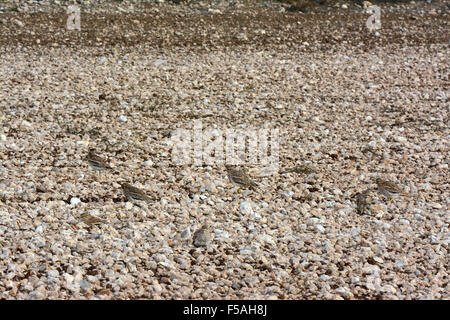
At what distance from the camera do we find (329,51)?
12.5 m

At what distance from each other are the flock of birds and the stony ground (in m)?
0.08

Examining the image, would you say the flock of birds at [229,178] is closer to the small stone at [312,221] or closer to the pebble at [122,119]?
the small stone at [312,221]

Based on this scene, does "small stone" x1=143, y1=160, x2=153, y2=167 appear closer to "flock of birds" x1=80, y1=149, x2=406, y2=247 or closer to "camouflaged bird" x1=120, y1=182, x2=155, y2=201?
"flock of birds" x1=80, y1=149, x2=406, y2=247

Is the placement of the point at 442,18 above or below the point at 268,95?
above

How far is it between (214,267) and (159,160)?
2.58 meters

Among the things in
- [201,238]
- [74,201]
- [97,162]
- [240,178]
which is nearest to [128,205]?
[74,201]

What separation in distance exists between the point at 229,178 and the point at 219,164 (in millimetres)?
443

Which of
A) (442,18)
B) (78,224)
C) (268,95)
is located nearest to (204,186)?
(78,224)

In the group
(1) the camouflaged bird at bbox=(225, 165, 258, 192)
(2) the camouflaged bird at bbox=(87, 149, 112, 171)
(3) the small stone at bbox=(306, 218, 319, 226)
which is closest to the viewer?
(3) the small stone at bbox=(306, 218, 319, 226)

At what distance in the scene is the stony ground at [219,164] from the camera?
5.56 m

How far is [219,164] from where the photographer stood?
7836 mm

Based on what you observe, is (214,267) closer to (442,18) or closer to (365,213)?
(365,213)

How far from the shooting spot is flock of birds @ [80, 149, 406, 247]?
6121mm

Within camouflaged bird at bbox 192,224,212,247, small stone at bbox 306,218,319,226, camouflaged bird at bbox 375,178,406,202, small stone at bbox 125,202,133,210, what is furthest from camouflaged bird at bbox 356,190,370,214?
small stone at bbox 125,202,133,210
